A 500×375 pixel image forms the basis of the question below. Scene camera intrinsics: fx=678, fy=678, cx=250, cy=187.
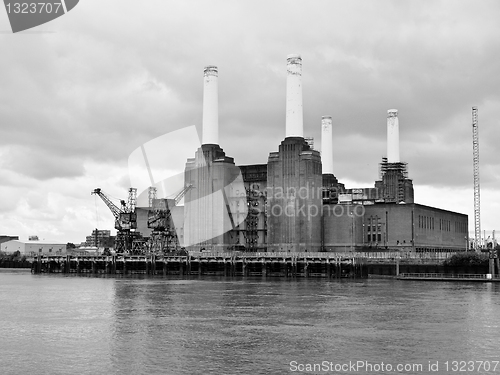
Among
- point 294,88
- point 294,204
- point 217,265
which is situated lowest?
point 217,265

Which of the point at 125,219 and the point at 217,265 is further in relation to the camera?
the point at 125,219

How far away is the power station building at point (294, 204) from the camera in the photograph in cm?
12244

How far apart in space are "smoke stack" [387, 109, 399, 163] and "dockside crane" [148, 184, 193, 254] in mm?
39657

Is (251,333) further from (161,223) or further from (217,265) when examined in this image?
(161,223)

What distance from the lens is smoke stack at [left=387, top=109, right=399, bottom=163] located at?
130863 millimetres

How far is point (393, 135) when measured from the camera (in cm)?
13138

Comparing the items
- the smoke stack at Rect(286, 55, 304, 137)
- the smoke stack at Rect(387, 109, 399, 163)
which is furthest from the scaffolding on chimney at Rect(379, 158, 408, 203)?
the smoke stack at Rect(286, 55, 304, 137)

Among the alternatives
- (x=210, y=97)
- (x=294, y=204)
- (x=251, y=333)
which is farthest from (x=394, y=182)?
(x=251, y=333)

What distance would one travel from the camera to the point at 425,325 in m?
44.7

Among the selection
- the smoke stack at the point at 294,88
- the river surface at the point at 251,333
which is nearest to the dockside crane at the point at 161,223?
the smoke stack at the point at 294,88

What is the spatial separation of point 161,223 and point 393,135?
48521mm

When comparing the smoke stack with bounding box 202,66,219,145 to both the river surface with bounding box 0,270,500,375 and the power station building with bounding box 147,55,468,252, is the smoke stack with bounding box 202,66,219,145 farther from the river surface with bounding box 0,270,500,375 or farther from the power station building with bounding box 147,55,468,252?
the river surface with bounding box 0,270,500,375

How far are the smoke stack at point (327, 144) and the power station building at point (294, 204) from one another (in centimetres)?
34

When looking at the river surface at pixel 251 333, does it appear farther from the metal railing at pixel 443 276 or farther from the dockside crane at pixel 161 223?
the dockside crane at pixel 161 223
